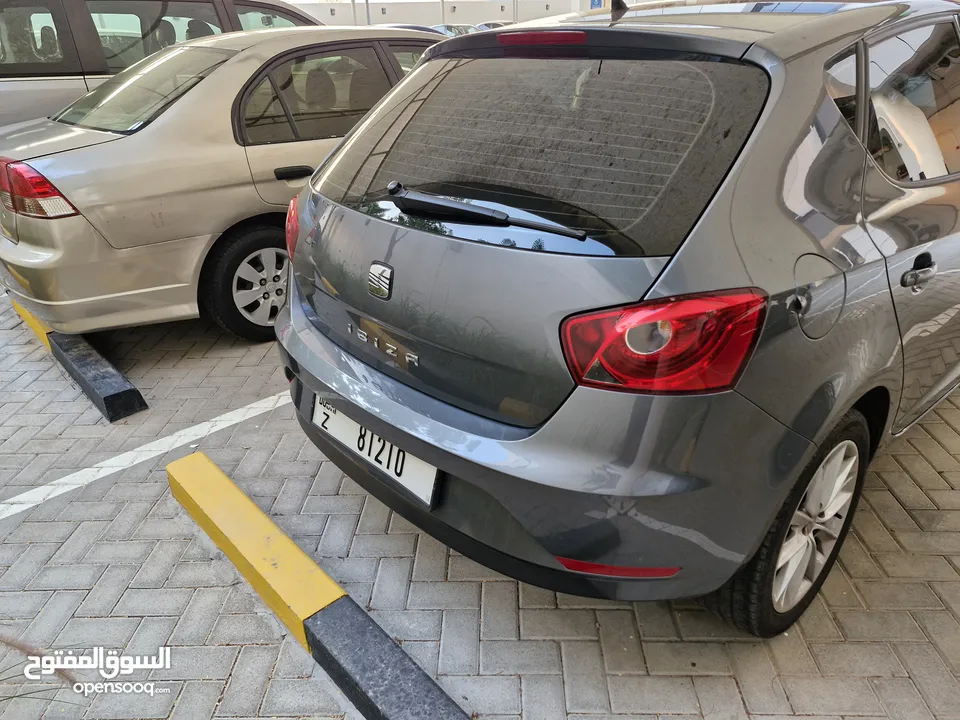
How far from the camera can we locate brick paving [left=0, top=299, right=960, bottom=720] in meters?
1.96

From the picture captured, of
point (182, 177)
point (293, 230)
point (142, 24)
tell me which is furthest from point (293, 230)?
point (142, 24)

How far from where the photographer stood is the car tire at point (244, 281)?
381cm

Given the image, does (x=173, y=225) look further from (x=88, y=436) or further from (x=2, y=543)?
(x=2, y=543)

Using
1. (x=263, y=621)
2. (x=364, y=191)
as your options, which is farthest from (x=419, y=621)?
(x=364, y=191)

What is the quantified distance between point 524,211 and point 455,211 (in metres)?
0.19

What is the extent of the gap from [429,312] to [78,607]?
5.28 ft

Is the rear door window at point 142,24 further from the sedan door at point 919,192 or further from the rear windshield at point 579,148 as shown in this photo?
the sedan door at point 919,192

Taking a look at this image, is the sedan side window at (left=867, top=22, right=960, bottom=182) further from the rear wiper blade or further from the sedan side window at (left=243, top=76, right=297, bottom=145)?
the sedan side window at (left=243, top=76, right=297, bottom=145)

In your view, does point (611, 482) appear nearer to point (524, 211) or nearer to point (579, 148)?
point (524, 211)

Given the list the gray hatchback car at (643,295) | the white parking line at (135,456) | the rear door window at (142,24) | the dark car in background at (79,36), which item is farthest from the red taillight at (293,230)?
the rear door window at (142,24)

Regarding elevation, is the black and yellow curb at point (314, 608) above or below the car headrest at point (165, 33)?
below

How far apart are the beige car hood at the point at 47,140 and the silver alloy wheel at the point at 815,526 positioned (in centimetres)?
345

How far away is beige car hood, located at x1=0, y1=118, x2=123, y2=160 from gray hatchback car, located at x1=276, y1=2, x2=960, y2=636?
80.5 inches

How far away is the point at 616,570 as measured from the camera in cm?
165
